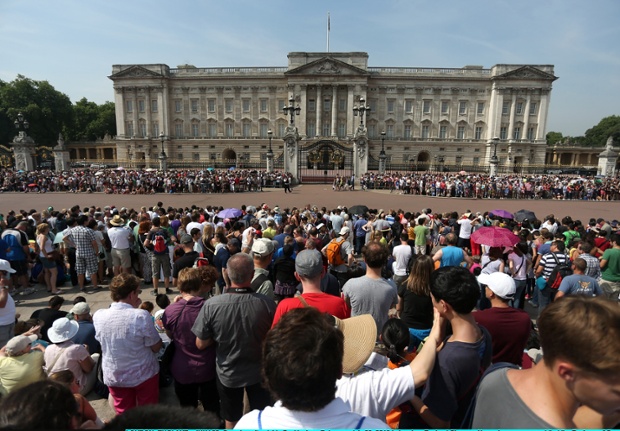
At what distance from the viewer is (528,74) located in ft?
189

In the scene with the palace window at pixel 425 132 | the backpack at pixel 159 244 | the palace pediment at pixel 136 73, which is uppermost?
the palace pediment at pixel 136 73

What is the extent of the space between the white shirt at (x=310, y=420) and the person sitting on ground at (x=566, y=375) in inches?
25.2

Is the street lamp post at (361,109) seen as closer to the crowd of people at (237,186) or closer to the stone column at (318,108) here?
the stone column at (318,108)

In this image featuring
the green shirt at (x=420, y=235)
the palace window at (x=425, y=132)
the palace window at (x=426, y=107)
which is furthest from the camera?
the palace window at (x=425, y=132)

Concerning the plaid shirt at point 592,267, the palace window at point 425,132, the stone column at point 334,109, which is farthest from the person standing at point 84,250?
the palace window at point 425,132

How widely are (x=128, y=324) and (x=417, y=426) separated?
2818mm

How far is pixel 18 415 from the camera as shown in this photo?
4.84 ft

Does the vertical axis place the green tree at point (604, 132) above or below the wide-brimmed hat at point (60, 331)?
above

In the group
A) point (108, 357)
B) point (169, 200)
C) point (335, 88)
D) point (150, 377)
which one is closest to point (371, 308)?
point (150, 377)

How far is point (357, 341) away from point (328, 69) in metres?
61.7

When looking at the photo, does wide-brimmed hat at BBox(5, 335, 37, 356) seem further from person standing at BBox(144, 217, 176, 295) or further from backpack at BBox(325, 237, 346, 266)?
backpack at BBox(325, 237, 346, 266)

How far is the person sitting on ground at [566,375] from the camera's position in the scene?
1.40m

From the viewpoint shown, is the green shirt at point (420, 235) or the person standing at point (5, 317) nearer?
the person standing at point (5, 317)

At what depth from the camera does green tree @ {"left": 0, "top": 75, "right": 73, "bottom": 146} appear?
192ft
